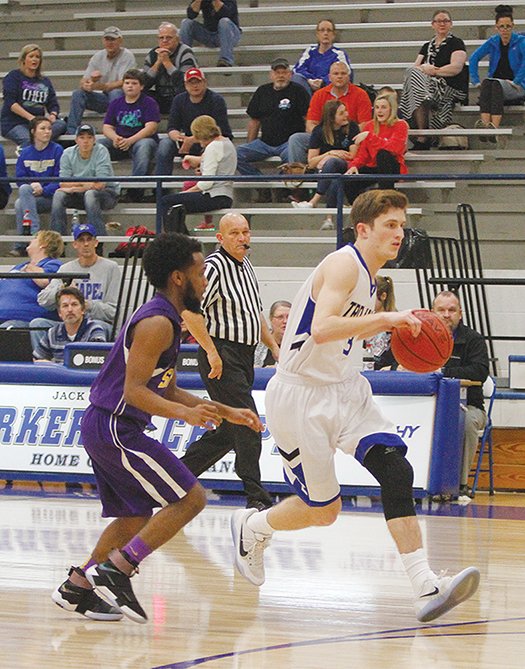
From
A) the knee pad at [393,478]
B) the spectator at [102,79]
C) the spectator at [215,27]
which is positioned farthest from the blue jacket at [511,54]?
the knee pad at [393,478]

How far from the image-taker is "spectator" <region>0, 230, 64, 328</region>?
11109 millimetres

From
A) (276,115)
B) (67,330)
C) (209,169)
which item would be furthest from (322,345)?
(276,115)

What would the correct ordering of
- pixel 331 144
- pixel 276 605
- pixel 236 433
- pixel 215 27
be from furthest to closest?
1. pixel 215 27
2. pixel 331 144
3. pixel 236 433
4. pixel 276 605

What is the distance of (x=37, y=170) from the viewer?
13180 millimetres

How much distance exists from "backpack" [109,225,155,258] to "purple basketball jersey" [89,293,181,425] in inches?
235

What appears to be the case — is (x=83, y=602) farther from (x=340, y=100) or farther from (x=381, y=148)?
(x=340, y=100)

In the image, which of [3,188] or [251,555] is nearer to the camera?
[251,555]

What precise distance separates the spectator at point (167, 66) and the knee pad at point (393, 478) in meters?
9.71

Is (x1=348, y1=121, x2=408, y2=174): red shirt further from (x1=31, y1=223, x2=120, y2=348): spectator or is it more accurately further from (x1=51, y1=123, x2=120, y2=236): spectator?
(x1=31, y1=223, x2=120, y2=348): spectator

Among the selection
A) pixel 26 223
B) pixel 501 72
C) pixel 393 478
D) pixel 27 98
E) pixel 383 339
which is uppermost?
pixel 501 72

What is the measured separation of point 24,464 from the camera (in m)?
9.86

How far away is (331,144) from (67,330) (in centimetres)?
346

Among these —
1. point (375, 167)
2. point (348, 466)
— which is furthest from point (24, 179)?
point (348, 466)

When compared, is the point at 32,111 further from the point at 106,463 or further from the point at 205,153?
the point at 106,463
